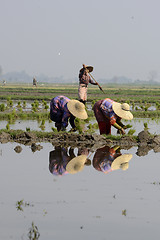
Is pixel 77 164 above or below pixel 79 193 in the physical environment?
below

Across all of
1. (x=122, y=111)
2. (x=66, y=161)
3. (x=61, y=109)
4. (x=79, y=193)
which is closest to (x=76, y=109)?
(x=61, y=109)

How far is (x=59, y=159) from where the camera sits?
11.1 meters

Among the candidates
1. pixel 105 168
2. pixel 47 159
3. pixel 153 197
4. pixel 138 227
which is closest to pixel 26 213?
pixel 138 227

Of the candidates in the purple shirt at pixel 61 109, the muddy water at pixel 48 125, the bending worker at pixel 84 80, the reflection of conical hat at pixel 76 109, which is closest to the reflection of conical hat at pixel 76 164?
the reflection of conical hat at pixel 76 109

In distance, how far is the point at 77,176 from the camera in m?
9.49

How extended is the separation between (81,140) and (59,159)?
287 cm

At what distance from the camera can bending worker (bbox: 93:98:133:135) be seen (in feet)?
46.0

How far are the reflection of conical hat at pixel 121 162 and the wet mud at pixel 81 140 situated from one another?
1.55 meters

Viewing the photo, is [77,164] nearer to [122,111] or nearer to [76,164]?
[76,164]

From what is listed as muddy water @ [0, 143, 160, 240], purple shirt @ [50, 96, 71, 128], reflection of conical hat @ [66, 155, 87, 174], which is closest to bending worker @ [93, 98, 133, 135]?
purple shirt @ [50, 96, 71, 128]

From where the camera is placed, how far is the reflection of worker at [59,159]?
9.93 m

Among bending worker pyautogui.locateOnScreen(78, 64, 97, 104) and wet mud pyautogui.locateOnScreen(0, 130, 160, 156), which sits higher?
bending worker pyautogui.locateOnScreen(78, 64, 97, 104)

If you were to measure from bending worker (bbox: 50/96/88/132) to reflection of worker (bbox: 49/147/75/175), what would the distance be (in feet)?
6.42

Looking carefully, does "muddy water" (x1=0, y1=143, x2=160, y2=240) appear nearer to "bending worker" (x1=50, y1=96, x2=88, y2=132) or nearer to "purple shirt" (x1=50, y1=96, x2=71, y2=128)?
"bending worker" (x1=50, y1=96, x2=88, y2=132)
